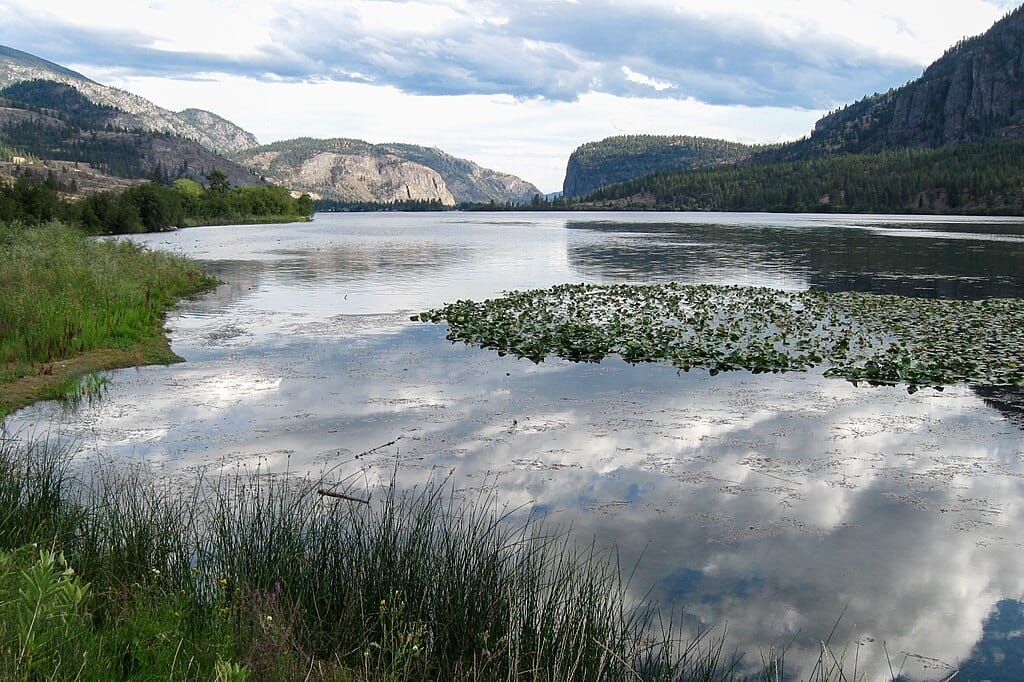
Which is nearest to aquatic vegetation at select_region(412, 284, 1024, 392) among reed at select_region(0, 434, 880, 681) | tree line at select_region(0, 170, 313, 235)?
reed at select_region(0, 434, 880, 681)

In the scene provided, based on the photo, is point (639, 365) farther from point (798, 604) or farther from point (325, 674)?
point (325, 674)

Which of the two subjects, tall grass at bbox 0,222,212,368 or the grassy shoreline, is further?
tall grass at bbox 0,222,212,368

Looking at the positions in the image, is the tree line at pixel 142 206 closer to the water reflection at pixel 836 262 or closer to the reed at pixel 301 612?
the water reflection at pixel 836 262

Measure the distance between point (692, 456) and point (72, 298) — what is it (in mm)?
18446

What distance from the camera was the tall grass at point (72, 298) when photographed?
20.3 meters

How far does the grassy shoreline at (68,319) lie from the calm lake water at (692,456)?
1.01m

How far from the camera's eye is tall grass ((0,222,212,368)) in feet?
66.7

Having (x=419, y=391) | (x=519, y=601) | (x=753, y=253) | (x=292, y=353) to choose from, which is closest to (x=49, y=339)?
(x=292, y=353)

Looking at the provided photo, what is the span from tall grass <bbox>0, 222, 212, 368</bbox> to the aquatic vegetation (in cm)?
953

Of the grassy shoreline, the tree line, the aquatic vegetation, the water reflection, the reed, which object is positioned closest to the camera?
the reed

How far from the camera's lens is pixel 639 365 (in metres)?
21.0

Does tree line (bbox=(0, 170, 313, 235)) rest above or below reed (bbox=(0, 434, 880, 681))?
above

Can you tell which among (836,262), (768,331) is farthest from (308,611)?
(836,262)

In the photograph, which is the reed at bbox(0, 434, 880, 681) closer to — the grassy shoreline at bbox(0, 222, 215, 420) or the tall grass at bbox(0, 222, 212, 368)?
the grassy shoreline at bbox(0, 222, 215, 420)
